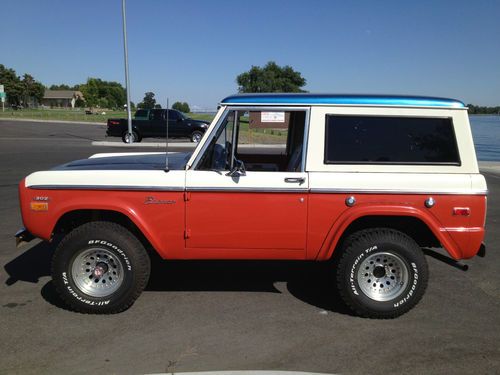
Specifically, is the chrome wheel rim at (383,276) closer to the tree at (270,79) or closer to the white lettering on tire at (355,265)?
the white lettering on tire at (355,265)

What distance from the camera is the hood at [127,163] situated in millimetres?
4035

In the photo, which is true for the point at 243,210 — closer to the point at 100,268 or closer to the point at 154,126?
the point at 100,268

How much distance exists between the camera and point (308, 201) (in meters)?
3.72

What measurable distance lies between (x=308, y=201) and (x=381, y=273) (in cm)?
97

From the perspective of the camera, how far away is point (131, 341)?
3.39m

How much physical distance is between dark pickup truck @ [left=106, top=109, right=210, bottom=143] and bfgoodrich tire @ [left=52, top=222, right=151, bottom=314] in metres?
19.5

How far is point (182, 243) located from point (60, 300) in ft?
4.59

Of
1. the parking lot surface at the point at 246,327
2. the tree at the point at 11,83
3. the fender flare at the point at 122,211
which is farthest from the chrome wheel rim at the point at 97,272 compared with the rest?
the tree at the point at 11,83

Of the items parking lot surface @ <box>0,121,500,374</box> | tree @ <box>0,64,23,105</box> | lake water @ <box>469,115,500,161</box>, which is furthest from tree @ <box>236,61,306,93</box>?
parking lot surface @ <box>0,121,500,374</box>

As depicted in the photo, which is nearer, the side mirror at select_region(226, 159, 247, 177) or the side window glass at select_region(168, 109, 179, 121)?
the side mirror at select_region(226, 159, 247, 177)

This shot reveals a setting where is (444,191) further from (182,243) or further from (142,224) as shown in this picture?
(142,224)

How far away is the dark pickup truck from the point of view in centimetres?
2328

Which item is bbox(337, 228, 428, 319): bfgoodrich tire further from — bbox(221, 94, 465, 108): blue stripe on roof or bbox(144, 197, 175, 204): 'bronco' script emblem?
bbox(144, 197, 175, 204): 'bronco' script emblem

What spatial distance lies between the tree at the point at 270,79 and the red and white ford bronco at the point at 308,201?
62.0 metres
